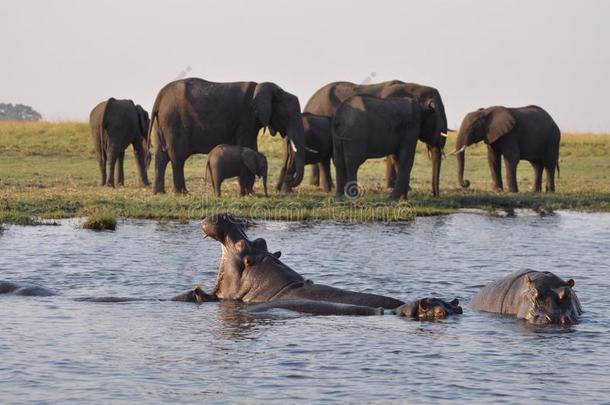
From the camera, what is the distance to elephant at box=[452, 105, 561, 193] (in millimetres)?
25766

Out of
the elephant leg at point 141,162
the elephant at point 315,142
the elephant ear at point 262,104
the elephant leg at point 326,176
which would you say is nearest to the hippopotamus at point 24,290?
the elephant ear at point 262,104

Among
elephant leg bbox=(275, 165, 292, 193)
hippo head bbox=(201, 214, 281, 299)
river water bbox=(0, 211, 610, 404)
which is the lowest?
river water bbox=(0, 211, 610, 404)

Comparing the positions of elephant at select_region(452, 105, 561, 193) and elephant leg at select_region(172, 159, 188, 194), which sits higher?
elephant at select_region(452, 105, 561, 193)

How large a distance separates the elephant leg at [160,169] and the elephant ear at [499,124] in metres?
6.92

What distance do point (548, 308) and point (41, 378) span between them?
421 centimetres

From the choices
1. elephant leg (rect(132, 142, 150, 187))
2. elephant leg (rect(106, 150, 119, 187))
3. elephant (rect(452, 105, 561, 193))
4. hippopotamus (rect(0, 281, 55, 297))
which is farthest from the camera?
elephant (rect(452, 105, 561, 193))

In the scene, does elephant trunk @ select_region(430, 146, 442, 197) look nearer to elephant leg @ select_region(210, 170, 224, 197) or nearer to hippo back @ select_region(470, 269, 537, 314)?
elephant leg @ select_region(210, 170, 224, 197)

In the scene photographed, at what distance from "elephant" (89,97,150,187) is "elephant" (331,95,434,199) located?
189 inches

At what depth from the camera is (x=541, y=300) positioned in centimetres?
1047

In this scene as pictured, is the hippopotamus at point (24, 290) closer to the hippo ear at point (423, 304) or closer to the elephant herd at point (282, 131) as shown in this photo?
the hippo ear at point (423, 304)

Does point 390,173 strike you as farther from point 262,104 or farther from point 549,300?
point 549,300

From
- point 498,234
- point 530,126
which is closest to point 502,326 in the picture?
point 498,234

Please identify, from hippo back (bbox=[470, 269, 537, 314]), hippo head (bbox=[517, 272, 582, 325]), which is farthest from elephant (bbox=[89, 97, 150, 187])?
hippo head (bbox=[517, 272, 582, 325])

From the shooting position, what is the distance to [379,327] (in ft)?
33.6
